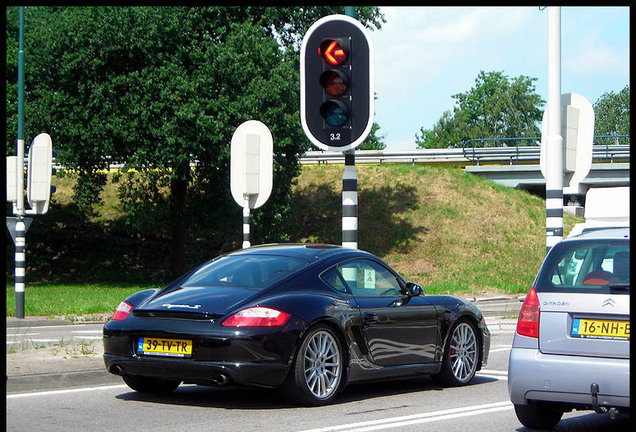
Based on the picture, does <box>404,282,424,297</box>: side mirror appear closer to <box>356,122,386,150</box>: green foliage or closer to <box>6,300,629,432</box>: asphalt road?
<box>6,300,629,432</box>: asphalt road

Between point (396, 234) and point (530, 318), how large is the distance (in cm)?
3518

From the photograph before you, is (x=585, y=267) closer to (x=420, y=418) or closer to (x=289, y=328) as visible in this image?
(x=420, y=418)

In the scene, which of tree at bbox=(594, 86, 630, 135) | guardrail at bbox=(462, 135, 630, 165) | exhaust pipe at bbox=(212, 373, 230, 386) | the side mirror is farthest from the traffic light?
tree at bbox=(594, 86, 630, 135)

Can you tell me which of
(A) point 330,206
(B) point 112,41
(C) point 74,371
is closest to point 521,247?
(A) point 330,206

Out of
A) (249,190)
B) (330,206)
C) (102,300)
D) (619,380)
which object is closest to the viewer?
(619,380)

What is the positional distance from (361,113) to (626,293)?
19.4ft

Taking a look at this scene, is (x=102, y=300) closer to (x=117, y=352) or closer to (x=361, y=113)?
(x=361, y=113)

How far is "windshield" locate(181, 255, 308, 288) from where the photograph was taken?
8945 millimetres

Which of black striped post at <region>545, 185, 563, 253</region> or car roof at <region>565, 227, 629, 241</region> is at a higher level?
black striped post at <region>545, 185, 563, 253</region>

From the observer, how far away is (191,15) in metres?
33.4

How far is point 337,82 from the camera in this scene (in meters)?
12.3

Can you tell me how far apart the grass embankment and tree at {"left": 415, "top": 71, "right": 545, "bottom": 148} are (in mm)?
46356

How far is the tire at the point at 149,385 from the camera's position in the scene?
30.0ft

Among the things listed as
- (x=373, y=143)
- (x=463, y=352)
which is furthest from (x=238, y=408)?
(x=373, y=143)
